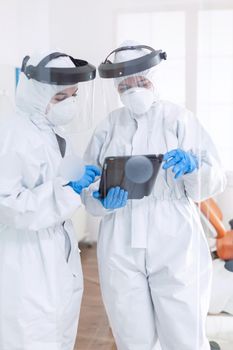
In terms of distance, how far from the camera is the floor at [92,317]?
4.20 feet

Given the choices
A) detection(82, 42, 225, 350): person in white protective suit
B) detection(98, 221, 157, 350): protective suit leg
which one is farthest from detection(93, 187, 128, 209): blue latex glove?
detection(98, 221, 157, 350): protective suit leg

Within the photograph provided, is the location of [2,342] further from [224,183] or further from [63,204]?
[224,183]

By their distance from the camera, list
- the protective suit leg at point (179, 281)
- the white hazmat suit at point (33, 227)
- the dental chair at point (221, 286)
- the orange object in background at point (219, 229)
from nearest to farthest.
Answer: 1. the white hazmat suit at point (33, 227)
2. the protective suit leg at point (179, 281)
3. the orange object in background at point (219, 229)
4. the dental chair at point (221, 286)

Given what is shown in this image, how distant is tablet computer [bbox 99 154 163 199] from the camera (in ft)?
3.75

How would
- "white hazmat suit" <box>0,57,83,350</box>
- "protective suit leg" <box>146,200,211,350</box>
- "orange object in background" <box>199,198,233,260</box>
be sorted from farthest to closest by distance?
"orange object in background" <box>199,198,233,260</box>
"protective suit leg" <box>146,200,211,350</box>
"white hazmat suit" <box>0,57,83,350</box>

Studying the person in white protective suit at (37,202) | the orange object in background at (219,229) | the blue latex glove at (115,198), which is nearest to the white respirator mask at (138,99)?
the person in white protective suit at (37,202)

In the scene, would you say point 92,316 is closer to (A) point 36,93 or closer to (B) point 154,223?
(B) point 154,223

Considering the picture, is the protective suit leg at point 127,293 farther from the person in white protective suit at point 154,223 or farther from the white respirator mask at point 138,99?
the white respirator mask at point 138,99

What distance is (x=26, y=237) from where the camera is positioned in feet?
3.73

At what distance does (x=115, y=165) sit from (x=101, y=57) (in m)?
0.30

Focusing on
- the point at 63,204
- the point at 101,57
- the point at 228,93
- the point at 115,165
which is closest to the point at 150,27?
the point at 101,57

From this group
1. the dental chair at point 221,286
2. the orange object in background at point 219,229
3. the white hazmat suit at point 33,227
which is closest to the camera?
the white hazmat suit at point 33,227

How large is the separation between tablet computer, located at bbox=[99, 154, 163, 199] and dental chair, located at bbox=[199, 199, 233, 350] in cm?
31

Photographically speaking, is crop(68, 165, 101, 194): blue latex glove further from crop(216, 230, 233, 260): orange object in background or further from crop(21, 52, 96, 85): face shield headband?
crop(216, 230, 233, 260): orange object in background
